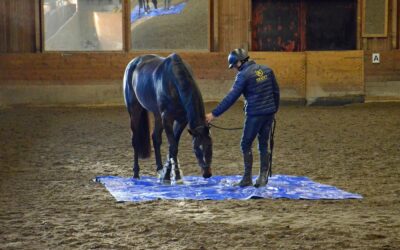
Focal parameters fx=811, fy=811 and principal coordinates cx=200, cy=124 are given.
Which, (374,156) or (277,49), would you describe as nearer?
(374,156)

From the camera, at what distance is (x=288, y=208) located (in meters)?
7.80

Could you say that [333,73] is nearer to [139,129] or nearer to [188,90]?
[139,129]

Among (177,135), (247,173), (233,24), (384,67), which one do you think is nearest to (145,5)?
(233,24)

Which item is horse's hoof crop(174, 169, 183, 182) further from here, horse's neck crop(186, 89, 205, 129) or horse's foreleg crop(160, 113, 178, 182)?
horse's neck crop(186, 89, 205, 129)

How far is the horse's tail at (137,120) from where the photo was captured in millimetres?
10180

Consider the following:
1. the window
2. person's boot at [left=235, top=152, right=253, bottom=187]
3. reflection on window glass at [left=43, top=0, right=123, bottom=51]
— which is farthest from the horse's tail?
the window

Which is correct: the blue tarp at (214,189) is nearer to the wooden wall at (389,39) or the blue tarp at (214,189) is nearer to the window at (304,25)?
the window at (304,25)

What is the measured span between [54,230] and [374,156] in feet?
A: 19.7

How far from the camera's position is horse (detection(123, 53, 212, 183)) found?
28.8ft

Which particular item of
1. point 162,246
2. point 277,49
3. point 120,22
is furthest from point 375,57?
point 162,246

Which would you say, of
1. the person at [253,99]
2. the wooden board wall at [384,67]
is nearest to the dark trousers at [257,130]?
the person at [253,99]

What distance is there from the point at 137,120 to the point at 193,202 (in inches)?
91.3

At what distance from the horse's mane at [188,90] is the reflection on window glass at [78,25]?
11.9 meters

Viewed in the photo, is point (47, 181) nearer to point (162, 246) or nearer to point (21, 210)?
point (21, 210)
